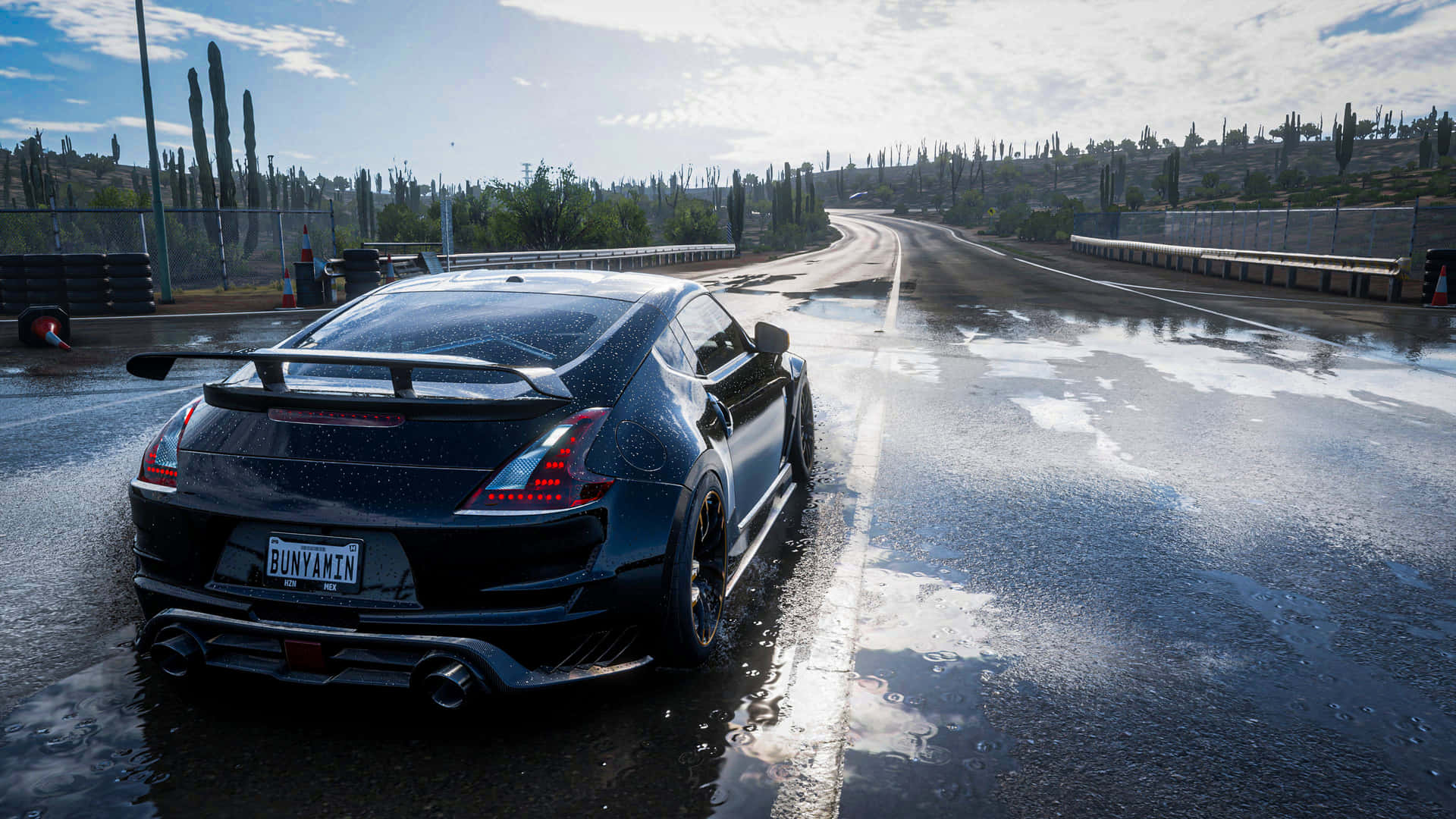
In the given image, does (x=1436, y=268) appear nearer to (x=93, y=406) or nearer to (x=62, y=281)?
(x=93, y=406)

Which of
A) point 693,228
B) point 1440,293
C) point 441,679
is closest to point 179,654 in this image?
point 441,679

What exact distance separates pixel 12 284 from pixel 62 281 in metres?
1.00

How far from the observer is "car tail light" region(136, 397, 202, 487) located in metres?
3.16

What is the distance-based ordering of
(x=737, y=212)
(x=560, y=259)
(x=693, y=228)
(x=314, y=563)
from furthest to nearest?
1. (x=693, y=228)
2. (x=737, y=212)
3. (x=560, y=259)
4. (x=314, y=563)

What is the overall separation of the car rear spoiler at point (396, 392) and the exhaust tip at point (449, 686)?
73 centimetres

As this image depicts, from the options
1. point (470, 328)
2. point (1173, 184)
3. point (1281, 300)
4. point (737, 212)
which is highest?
point (1173, 184)

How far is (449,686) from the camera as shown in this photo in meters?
2.83

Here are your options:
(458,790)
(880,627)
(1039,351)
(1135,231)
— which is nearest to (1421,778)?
(880,627)

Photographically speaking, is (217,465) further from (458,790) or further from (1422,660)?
(1422,660)

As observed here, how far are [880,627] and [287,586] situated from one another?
2161 mm

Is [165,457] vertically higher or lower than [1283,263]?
higher

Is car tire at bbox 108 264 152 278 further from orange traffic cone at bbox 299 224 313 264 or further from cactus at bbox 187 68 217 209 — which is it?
cactus at bbox 187 68 217 209

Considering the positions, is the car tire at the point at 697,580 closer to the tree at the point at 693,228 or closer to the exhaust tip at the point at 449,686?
the exhaust tip at the point at 449,686

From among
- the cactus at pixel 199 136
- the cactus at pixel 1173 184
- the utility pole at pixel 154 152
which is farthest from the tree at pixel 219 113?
the cactus at pixel 1173 184
